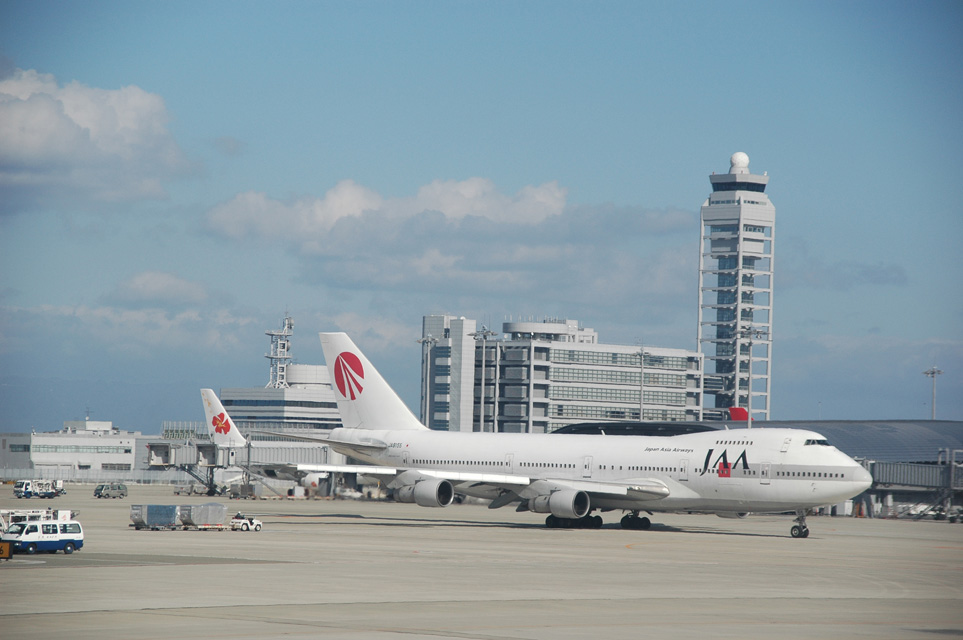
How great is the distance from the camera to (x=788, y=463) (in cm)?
5959

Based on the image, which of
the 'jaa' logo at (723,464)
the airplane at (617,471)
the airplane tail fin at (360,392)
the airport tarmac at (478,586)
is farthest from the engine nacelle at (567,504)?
the airplane tail fin at (360,392)

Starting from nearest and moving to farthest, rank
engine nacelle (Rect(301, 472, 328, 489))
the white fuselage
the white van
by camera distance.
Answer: the white van
the white fuselage
engine nacelle (Rect(301, 472, 328, 489))

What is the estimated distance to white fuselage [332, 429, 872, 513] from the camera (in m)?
59.4

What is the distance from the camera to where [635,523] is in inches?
2571

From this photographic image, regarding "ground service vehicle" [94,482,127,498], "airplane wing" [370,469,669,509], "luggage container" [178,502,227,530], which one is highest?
"airplane wing" [370,469,669,509]

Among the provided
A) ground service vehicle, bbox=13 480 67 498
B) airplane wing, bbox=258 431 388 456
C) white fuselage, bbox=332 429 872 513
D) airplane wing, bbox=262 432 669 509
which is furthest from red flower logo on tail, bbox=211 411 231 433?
airplane wing, bbox=262 432 669 509

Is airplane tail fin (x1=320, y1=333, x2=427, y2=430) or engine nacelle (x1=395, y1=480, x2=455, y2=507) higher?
airplane tail fin (x1=320, y1=333, x2=427, y2=430)

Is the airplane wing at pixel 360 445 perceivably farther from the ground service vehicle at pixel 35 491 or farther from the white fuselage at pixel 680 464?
the ground service vehicle at pixel 35 491

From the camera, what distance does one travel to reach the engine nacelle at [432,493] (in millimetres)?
63719

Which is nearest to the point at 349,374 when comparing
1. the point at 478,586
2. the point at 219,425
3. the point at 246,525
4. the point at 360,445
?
the point at 360,445

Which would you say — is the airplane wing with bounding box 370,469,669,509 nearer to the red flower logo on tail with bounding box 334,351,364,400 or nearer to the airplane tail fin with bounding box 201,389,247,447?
the red flower logo on tail with bounding box 334,351,364,400

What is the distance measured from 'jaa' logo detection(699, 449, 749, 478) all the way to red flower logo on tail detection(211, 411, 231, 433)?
6400cm

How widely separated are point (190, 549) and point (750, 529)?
35.0m

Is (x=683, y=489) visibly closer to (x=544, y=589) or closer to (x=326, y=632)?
(x=544, y=589)
